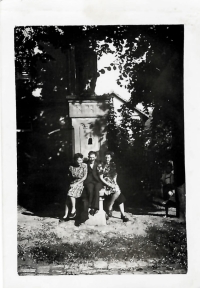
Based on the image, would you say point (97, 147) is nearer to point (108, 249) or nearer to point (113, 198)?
point (113, 198)

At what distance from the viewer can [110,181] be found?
0.67 metres

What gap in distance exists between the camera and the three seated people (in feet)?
2.18

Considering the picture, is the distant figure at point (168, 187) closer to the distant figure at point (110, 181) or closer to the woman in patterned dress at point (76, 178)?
the distant figure at point (110, 181)

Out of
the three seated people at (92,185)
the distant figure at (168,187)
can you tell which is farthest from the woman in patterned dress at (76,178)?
the distant figure at (168,187)

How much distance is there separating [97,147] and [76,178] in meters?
0.11

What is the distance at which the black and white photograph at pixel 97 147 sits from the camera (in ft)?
2.17

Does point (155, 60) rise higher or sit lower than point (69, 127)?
higher

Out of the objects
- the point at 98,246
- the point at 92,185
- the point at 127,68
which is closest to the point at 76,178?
the point at 92,185

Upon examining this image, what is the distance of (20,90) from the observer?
667mm

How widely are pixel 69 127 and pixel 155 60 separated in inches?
12.1
